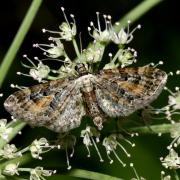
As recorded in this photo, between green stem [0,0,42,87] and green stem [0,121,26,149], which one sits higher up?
green stem [0,0,42,87]

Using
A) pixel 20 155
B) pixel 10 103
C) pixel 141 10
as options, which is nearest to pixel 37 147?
pixel 20 155

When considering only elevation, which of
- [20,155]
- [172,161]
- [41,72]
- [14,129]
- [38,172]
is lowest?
[172,161]

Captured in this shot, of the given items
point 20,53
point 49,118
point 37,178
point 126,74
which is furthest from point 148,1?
point 20,53

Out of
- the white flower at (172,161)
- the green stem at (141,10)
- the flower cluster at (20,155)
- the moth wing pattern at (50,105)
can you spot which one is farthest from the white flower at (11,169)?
the green stem at (141,10)

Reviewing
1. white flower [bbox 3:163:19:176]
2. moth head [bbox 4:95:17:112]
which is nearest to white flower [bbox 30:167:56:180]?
white flower [bbox 3:163:19:176]

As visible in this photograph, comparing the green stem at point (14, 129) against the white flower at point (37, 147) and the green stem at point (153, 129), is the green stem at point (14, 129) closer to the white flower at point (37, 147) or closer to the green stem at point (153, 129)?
the white flower at point (37, 147)

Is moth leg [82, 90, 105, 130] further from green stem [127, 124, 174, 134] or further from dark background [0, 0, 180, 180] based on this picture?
dark background [0, 0, 180, 180]

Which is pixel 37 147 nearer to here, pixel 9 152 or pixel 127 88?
pixel 9 152

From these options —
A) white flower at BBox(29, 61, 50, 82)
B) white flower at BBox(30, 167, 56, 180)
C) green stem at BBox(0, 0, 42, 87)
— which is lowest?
white flower at BBox(30, 167, 56, 180)
